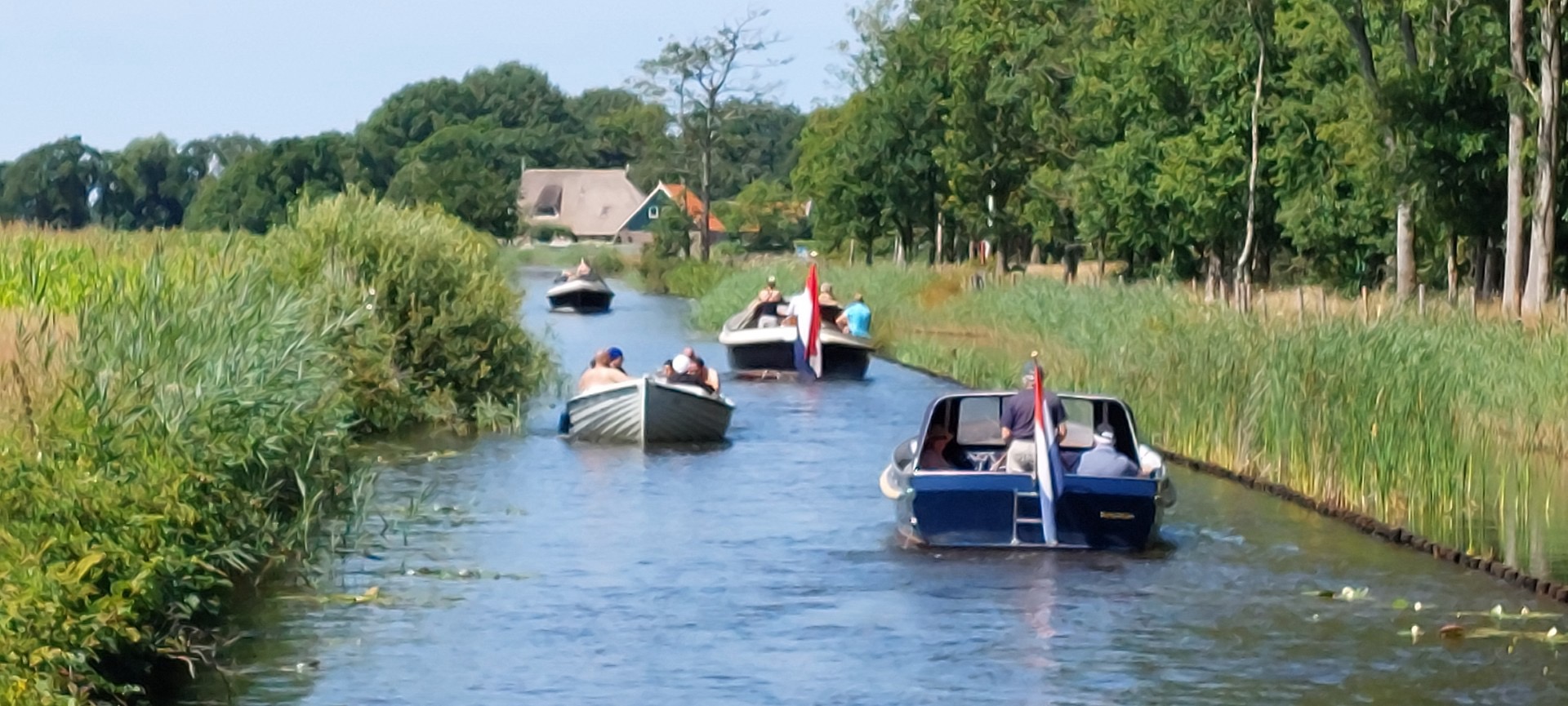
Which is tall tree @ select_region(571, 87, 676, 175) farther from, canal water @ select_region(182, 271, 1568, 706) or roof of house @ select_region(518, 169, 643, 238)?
canal water @ select_region(182, 271, 1568, 706)

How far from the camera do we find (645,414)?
1223 inches

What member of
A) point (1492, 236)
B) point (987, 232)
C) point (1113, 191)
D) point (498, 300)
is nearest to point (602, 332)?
point (1113, 191)

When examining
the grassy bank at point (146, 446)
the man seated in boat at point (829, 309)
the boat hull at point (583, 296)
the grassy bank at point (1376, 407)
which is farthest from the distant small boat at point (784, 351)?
the boat hull at point (583, 296)

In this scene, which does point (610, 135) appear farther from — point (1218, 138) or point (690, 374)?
point (690, 374)

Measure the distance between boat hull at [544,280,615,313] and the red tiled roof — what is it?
25057 mm

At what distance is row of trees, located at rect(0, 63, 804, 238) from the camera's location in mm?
79250

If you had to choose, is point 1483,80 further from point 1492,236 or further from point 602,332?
point 602,332

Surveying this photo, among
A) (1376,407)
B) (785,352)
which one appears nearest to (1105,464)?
(1376,407)

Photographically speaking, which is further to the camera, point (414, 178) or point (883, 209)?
point (414, 178)

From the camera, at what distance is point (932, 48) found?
272 ft

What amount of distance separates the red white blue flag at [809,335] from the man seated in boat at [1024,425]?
22.6 metres

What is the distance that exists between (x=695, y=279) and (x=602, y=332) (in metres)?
29.1

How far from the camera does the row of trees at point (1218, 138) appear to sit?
4359cm

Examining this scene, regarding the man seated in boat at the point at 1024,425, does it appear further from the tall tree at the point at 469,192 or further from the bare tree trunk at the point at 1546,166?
A: the tall tree at the point at 469,192
